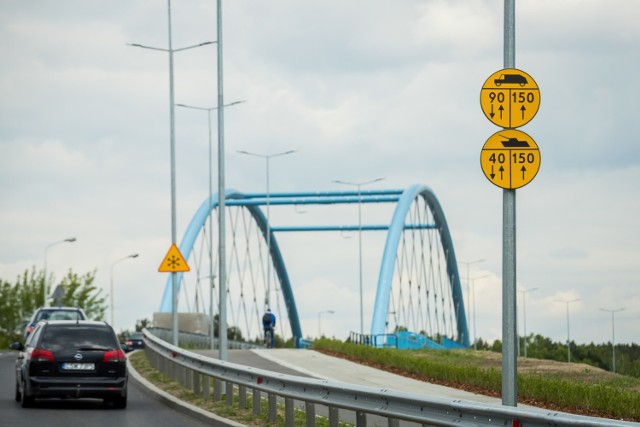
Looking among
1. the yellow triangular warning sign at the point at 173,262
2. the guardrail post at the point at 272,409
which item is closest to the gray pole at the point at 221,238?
the yellow triangular warning sign at the point at 173,262

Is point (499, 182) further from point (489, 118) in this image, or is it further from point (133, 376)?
point (133, 376)

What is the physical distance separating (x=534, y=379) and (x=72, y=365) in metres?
8.39

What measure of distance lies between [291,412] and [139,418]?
14.6 ft

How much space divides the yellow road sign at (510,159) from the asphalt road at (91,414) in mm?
7665

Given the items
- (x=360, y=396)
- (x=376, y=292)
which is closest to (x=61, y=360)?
(x=360, y=396)

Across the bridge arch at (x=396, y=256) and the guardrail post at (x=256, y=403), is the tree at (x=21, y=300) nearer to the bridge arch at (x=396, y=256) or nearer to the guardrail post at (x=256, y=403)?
the bridge arch at (x=396, y=256)

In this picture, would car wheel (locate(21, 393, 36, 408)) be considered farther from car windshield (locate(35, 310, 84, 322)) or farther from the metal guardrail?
car windshield (locate(35, 310, 84, 322))

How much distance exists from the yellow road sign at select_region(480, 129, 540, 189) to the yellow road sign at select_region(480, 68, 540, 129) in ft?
0.49

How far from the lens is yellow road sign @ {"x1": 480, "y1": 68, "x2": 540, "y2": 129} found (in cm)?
1472

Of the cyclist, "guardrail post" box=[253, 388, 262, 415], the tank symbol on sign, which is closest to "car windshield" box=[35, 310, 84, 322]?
the cyclist

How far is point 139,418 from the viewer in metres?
22.1

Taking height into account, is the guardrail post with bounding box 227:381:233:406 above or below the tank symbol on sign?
below

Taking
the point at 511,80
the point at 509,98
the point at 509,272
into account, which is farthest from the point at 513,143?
the point at 509,272

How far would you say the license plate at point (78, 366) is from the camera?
2403 cm
